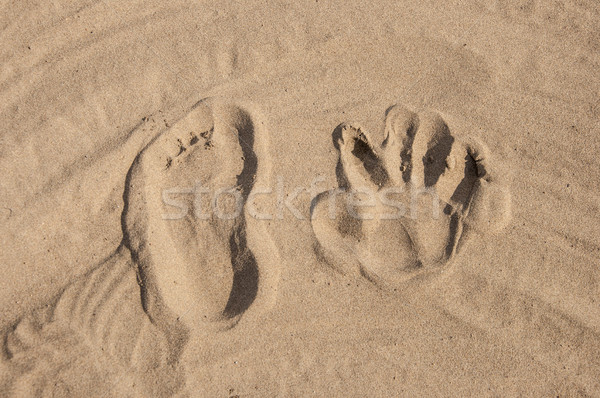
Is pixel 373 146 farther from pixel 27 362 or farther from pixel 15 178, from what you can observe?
pixel 27 362

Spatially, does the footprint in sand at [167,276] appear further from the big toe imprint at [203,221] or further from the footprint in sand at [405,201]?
the footprint in sand at [405,201]

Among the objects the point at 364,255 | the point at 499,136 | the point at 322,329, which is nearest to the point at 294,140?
the point at 364,255

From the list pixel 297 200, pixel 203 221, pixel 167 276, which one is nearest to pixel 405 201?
pixel 297 200

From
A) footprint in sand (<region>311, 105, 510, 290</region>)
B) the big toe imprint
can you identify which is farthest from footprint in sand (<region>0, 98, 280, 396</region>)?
footprint in sand (<region>311, 105, 510, 290</region>)

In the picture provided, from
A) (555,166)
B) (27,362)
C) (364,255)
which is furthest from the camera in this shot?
(555,166)

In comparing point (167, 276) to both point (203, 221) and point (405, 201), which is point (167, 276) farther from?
point (405, 201)

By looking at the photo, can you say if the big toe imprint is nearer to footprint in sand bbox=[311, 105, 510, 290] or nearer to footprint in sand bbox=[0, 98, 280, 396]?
footprint in sand bbox=[0, 98, 280, 396]

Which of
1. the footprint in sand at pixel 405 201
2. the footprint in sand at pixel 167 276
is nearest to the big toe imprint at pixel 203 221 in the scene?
the footprint in sand at pixel 167 276
